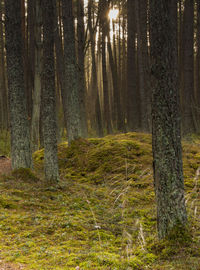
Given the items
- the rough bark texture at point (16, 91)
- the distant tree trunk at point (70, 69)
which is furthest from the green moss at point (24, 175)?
the distant tree trunk at point (70, 69)

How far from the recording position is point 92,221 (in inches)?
199

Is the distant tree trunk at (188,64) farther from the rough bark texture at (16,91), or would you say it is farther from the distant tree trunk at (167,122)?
the distant tree trunk at (167,122)

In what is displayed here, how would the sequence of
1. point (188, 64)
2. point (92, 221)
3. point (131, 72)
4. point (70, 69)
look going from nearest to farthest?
point (92, 221) < point (70, 69) < point (188, 64) < point (131, 72)

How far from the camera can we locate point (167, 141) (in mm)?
3660

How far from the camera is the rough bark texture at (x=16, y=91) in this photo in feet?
25.9

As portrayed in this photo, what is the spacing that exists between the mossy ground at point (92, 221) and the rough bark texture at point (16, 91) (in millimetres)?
600

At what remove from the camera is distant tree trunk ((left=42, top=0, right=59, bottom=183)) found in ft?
23.8

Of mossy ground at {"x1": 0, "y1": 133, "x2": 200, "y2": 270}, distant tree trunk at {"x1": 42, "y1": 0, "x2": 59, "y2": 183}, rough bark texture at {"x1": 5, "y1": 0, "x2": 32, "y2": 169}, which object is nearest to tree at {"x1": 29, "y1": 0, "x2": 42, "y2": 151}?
mossy ground at {"x1": 0, "y1": 133, "x2": 200, "y2": 270}

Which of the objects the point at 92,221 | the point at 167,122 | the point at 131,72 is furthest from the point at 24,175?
the point at 131,72

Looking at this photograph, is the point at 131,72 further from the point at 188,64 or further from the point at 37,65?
the point at 37,65

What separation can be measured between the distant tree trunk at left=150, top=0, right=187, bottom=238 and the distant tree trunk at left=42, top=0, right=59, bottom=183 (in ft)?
13.4

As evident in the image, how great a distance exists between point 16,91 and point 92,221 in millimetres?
4556

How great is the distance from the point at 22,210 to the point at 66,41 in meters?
6.90

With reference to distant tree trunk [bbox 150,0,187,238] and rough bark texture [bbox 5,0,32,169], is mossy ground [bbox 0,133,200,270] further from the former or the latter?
rough bark texture [bbox 5,0,32,169]
